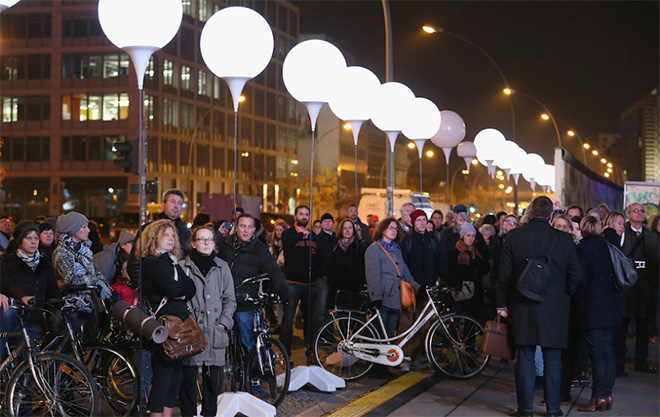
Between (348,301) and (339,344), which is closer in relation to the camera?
(339,344)

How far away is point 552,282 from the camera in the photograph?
8359mm

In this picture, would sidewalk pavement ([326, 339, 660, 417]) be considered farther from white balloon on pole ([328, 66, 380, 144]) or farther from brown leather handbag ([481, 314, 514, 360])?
white balloon on pole ([328, 66, 380, 144])

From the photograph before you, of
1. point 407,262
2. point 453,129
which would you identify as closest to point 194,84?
point 453,129

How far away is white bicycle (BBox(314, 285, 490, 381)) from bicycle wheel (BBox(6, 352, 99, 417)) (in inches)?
140

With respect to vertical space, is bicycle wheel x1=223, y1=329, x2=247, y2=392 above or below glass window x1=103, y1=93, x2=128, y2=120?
below

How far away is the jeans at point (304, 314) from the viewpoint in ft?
35.4

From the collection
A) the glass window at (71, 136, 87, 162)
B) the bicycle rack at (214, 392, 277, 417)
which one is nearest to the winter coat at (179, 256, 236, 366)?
the bicycle rack at (214, 392, 277, 417)

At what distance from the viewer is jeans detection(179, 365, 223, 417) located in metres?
7.45

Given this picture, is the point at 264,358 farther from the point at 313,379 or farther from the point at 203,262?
the point at 203,262

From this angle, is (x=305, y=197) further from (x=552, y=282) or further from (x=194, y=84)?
(x=552, y=282)

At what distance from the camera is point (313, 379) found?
9695mm

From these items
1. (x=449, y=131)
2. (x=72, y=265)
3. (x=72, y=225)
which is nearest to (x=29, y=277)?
(x=72, y=265)

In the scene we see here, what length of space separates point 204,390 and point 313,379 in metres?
2.11

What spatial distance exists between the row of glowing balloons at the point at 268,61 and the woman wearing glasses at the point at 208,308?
161 cm
